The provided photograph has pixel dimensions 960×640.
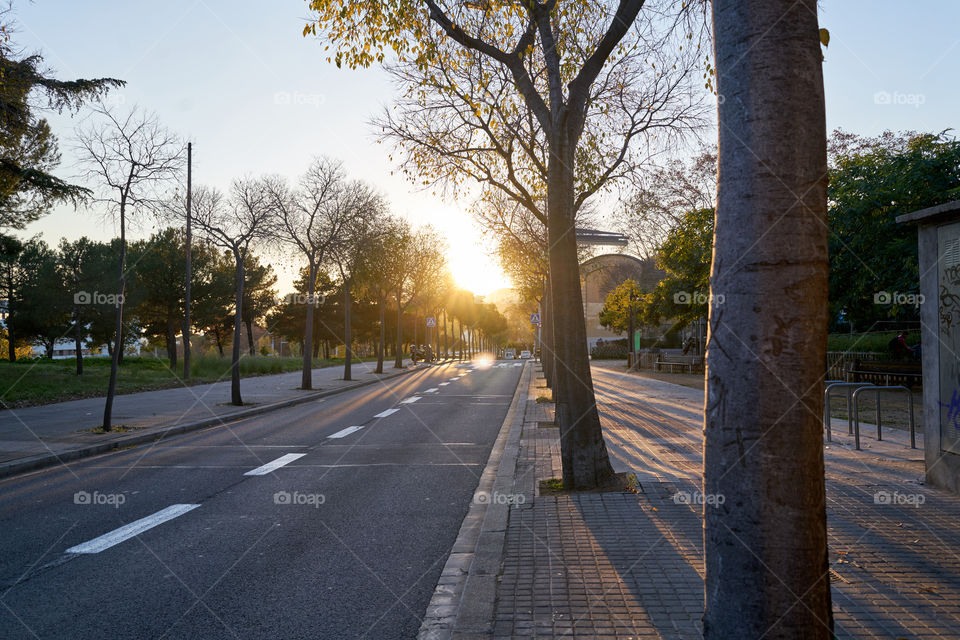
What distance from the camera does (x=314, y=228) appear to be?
25.0m

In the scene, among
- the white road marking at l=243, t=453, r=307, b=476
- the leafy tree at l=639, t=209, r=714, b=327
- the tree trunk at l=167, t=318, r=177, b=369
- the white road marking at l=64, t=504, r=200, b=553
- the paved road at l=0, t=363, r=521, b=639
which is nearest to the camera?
the paved road at l=0, t=363, r=521, b=639

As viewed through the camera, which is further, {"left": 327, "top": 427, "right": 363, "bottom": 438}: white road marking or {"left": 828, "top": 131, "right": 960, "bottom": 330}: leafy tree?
{"left": 828, "top": 131, "right": 960, "bottom": 330}: leafy tree

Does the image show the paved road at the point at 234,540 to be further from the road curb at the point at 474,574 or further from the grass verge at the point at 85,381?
the grass verge at the point at 85,381

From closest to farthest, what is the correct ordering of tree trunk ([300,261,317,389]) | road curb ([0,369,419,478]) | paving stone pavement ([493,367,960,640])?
paving stone pavement ([493,367,960,640]) < road curb ([0,369,419,478]) < tree trunk ([300,261,317,389])

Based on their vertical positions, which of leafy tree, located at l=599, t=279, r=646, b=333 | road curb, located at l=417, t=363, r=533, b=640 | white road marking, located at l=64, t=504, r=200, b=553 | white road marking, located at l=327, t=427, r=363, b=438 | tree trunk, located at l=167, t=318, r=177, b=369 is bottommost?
white road marking, located at l=327, t=427, r=363, b=438

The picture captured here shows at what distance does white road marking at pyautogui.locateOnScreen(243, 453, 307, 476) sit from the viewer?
9.05 metres

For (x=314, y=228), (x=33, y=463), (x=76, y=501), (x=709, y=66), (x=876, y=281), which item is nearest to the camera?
(x=76, y=501)

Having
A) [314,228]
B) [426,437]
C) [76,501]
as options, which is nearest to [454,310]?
[314,228]

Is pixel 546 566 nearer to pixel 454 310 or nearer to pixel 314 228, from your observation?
pixel 314 228

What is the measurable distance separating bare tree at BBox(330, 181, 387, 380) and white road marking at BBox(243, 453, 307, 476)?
1588 centimetres

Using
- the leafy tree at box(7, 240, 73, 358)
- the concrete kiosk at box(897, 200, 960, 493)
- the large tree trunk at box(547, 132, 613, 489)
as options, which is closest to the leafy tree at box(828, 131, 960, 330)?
the concrete kiosk at box(897, 200, 960, 493)

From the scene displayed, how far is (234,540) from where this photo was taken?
5.83 metres

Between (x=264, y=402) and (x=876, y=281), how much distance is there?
60.4 feet

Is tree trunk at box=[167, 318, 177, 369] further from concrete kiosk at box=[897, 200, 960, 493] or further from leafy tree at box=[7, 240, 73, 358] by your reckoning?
concrete kiosk at box=[897, 200, 960, 493]
